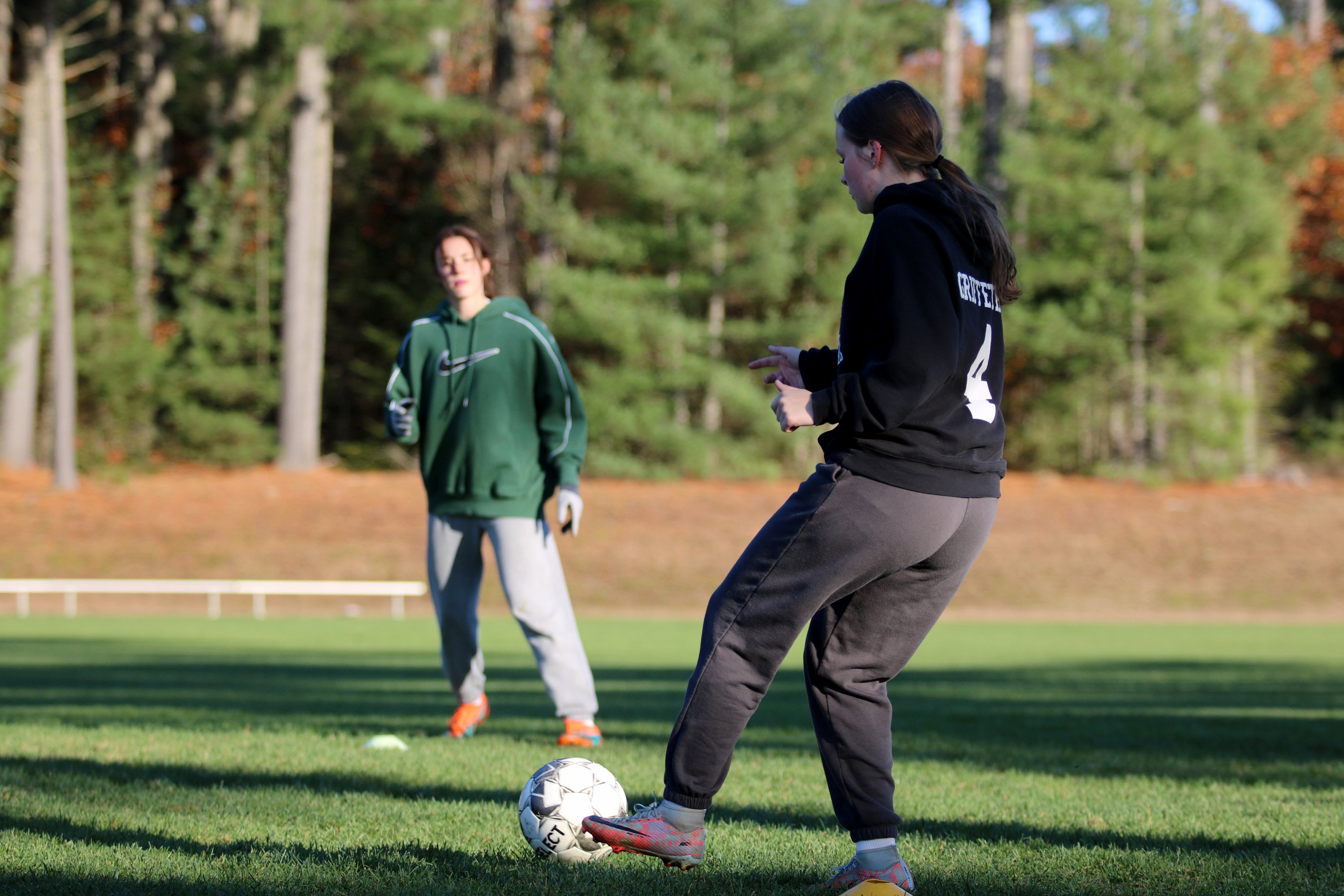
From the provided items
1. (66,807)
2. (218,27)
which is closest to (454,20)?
(218,27)

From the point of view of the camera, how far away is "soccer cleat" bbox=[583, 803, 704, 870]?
3307mm

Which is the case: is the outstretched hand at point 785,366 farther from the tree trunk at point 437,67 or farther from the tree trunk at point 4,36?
the tree trunk at point 4,36

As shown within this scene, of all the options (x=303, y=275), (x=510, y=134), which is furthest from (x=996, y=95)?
(x=303, y=275)

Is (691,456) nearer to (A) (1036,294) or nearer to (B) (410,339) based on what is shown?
(A) (1036,294)

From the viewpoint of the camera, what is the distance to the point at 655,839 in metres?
3.30

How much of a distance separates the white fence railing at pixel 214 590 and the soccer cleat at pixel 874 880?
1738 cm

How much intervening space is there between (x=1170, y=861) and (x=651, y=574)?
1941cm

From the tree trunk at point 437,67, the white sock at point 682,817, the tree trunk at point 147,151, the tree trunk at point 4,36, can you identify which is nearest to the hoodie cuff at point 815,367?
the white sock at point 682,817

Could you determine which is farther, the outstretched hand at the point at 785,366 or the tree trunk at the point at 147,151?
the tree trunk at the point at 147,151

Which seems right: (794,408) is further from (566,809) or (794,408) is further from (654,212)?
(654,212)

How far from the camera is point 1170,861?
3730mm

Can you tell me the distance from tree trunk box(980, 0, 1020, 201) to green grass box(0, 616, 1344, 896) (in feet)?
75.5

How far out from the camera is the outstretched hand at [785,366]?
11.5ft

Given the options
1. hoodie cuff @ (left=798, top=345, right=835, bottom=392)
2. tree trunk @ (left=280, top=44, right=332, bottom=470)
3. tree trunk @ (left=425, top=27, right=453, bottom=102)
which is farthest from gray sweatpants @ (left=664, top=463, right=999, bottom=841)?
tree trunk @ (left=425, top=27, right=453, bottom=102)
